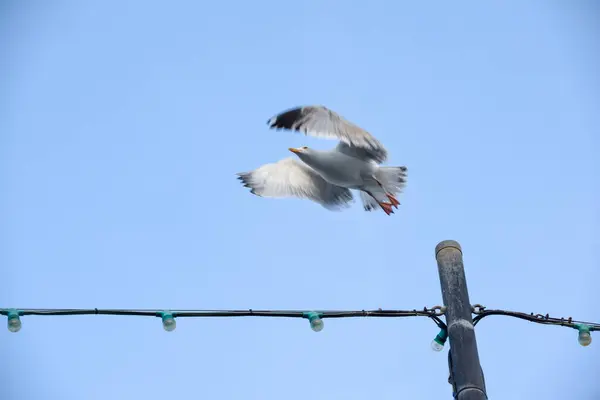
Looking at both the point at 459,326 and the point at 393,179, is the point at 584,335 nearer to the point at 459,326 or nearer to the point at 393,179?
the point at 459,326

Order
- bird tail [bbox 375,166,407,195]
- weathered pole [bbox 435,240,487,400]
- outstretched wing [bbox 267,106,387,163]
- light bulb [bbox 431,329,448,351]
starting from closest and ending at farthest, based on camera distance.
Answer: weathered pole [bbox 435,240,487,400]
light bulb [bbox 431,329,448,351]
outstretched wing [bbox 267,106,387,163]
bird tail [bbox 375,166,407,195]

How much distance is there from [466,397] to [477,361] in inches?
6.8

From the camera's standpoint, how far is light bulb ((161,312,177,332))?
4344 millimetres

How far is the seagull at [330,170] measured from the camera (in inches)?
336

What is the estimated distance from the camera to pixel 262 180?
32.9 ft

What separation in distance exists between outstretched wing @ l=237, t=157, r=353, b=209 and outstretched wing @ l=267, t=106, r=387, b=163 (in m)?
1.13

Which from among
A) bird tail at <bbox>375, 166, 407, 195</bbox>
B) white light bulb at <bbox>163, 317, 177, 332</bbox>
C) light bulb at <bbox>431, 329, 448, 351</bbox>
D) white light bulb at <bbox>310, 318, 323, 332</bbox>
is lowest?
light bulb at <bbox>431, 329, 448, 351</bbox>

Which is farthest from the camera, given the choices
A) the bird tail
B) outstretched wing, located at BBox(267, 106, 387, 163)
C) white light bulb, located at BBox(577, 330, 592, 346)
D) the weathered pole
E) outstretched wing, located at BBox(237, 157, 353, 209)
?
outstretched wing, located at BBox(237, 157, 353, 209)

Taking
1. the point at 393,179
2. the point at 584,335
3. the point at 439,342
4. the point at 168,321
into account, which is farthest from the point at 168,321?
the point at 393,179

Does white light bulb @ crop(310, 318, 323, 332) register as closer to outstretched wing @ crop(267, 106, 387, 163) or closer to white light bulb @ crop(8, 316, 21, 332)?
white light bulb @ crop(8, 316, 21, 332)

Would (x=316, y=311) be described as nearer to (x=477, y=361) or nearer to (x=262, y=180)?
(x=477, y=361)

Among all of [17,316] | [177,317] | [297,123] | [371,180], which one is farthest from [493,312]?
[371,180]

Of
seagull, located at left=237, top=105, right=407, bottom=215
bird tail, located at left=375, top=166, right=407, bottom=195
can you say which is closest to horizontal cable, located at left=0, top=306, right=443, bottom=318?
seagull, located at left=237, top=105, right=407, bottom=215

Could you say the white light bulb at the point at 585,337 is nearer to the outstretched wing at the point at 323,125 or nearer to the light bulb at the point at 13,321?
the light bulb at the point at 13,321
